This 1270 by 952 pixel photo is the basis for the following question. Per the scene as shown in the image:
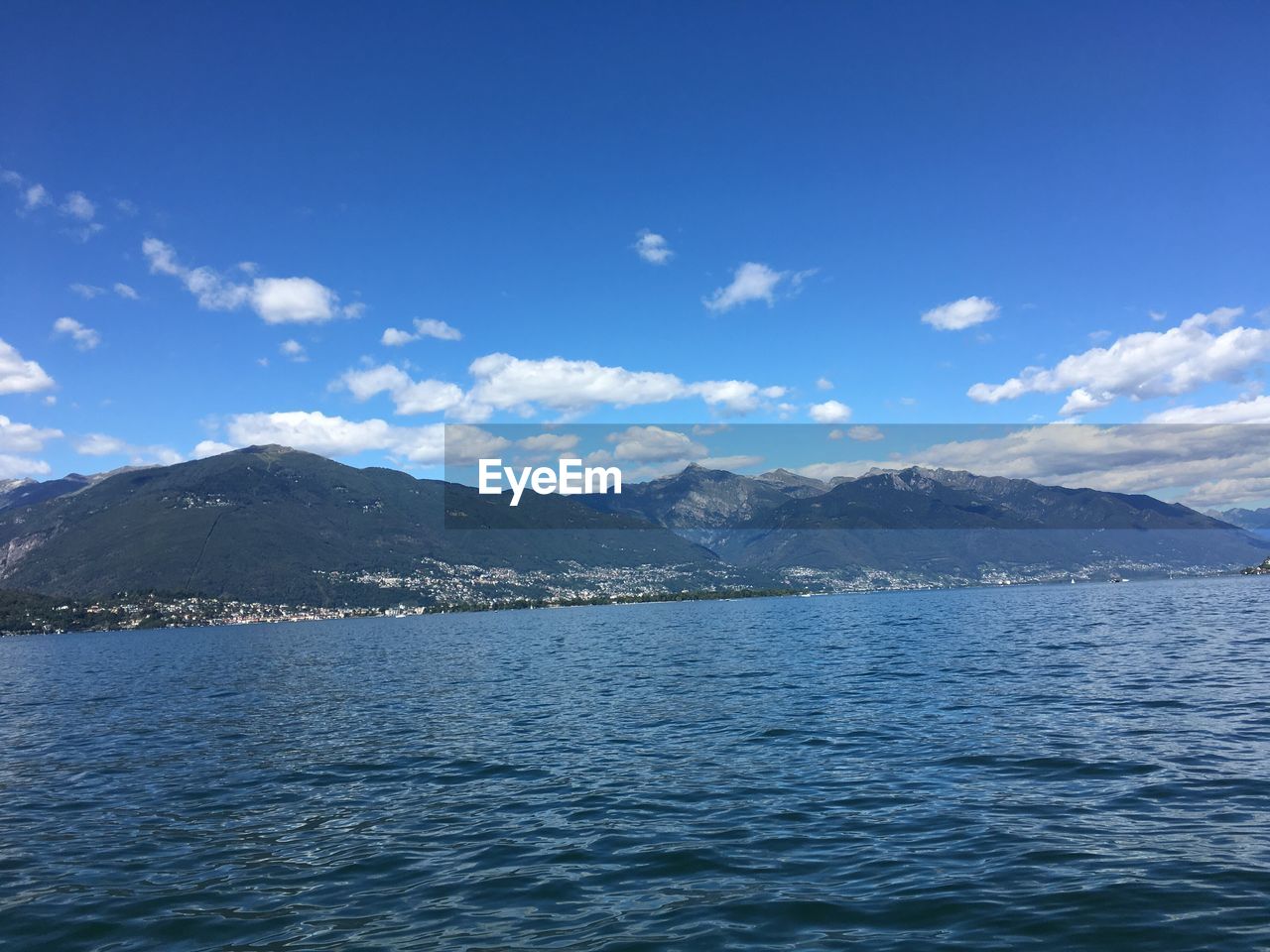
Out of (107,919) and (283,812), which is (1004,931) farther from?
(283,812)

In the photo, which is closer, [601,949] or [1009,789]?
[601,949]

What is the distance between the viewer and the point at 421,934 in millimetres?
13805

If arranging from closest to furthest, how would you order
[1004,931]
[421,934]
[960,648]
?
1. [1004,931]
2. [421,934]
3. [960,648]

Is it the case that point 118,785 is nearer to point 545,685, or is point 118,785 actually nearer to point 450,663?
point 545,685

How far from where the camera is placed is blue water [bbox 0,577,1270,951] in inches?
547

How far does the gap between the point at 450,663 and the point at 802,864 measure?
6408 centimetres

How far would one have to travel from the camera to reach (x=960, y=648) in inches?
2501

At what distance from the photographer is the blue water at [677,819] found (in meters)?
13.9

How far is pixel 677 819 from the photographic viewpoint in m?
20.4

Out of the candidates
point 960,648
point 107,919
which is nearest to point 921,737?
point 107,919

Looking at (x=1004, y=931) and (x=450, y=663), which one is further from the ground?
(x=1004, y=931)

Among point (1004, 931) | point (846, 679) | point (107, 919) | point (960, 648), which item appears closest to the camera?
point (1004, 931)

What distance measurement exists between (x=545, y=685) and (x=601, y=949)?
41.2m

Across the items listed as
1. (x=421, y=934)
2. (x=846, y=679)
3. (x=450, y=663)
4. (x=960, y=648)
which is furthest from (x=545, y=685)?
(x=421, y=934)
